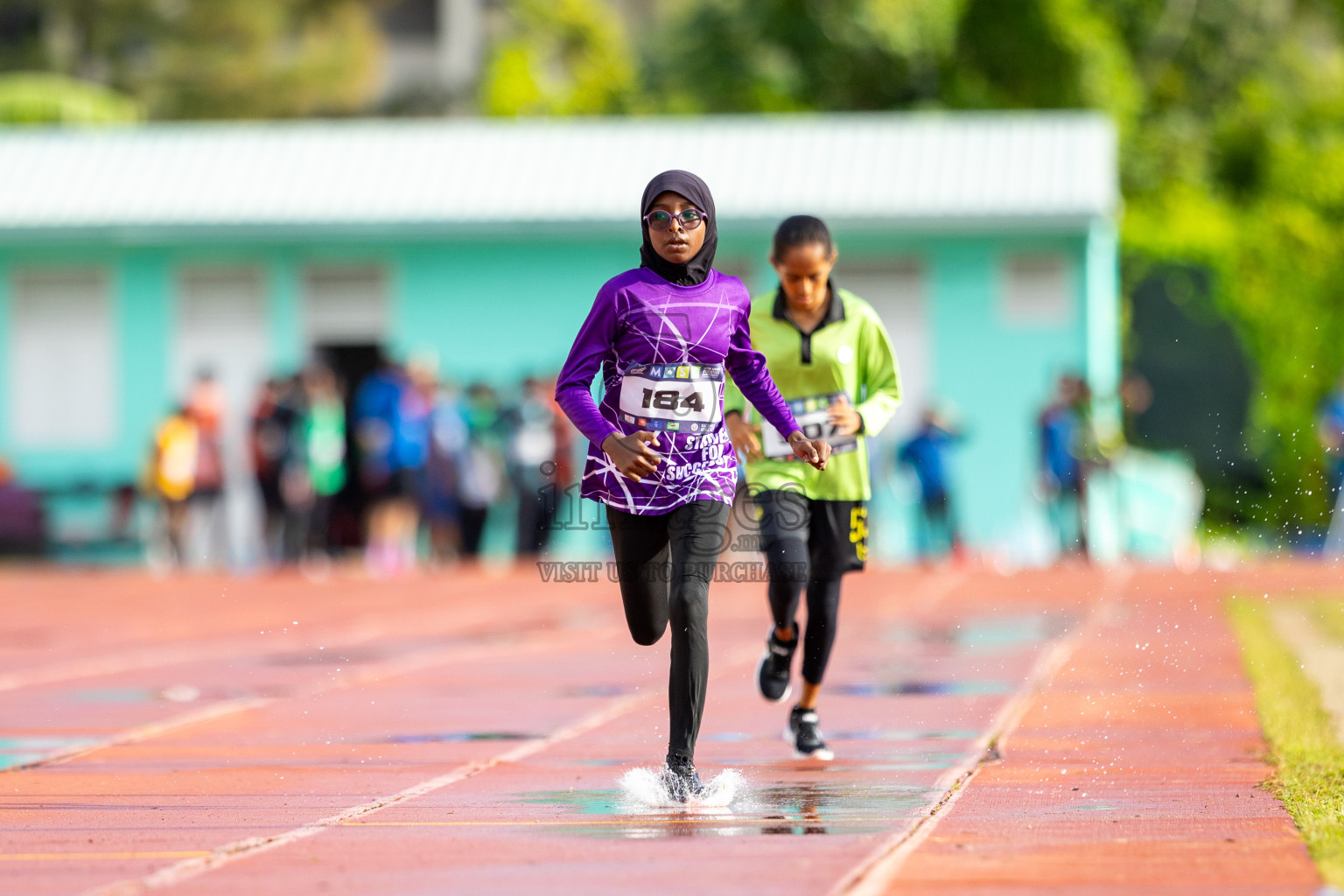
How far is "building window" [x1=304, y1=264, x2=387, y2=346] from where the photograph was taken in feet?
78.9

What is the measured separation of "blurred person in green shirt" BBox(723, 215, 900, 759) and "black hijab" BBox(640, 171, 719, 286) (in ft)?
3.23

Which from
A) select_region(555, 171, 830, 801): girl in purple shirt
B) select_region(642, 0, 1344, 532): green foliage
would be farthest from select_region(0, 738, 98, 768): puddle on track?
select_region(642, 0, 1344, 532): green foliage

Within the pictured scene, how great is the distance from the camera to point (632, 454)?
605 cm

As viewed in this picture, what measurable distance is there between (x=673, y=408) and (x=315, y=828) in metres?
1.55

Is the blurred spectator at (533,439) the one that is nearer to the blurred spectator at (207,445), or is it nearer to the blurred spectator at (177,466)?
the blurred spectator at (207,445)

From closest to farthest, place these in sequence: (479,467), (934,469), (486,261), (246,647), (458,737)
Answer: (458,737) → (246,647) → (934,469) → (479,467) → (486,261)

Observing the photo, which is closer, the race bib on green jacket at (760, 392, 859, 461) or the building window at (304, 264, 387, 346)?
the race bib on green jacket at (760, 392, 859, 461)

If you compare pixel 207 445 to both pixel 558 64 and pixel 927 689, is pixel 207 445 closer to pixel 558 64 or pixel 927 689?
pixel 927 689

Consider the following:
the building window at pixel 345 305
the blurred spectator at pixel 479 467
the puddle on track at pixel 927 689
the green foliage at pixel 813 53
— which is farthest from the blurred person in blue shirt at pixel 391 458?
the green foliage at pixel 813 53

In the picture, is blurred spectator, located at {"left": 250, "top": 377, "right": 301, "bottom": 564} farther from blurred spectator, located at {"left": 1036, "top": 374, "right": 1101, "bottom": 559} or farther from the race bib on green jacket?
the race bib on green jacket

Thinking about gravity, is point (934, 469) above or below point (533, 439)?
below

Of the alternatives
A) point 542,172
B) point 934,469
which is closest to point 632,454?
point 934,469

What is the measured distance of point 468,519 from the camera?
70.1 feet

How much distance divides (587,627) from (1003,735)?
6.39 metres
